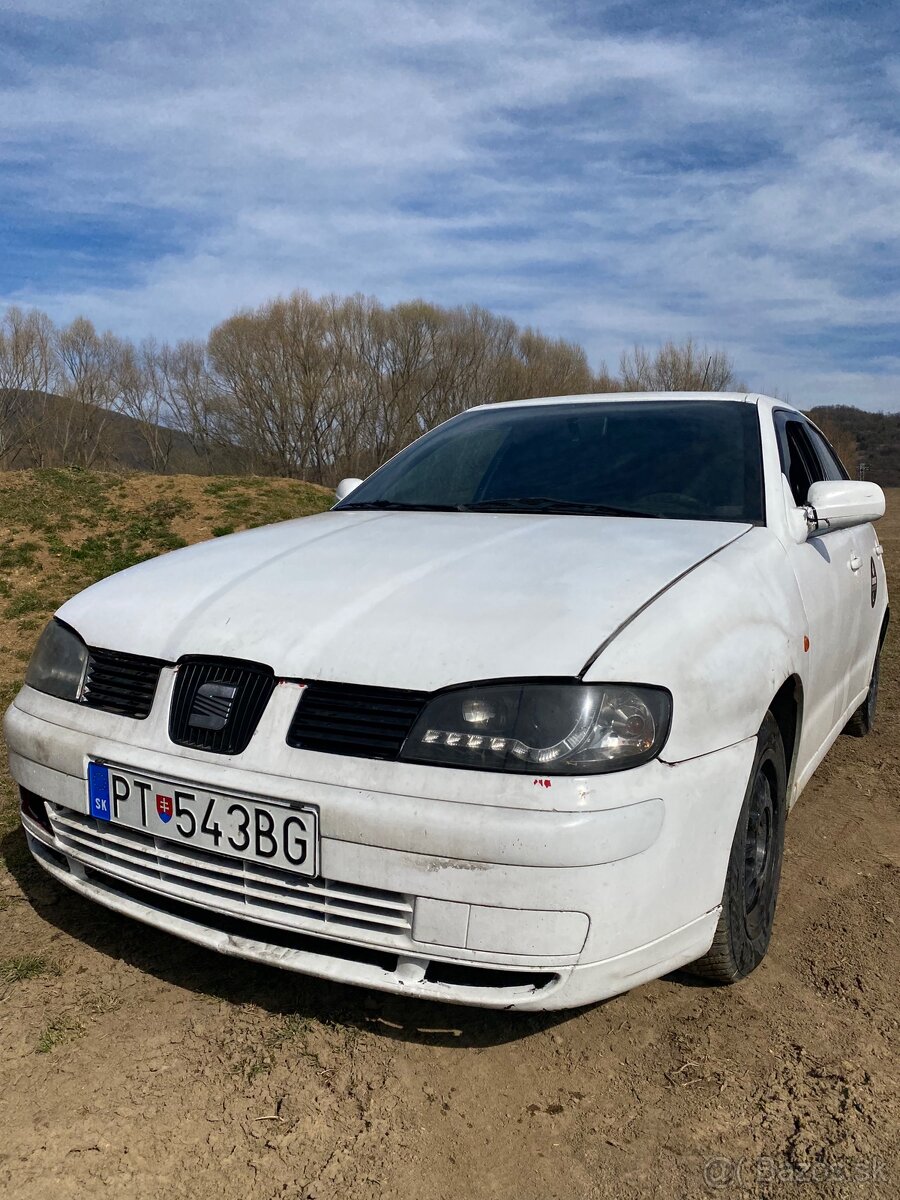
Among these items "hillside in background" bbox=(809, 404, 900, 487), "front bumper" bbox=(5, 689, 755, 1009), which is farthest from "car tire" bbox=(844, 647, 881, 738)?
"hillside in background" bbox=(809, 404, 900, 487)

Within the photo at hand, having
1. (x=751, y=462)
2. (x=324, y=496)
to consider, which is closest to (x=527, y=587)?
(x=751, y=462)

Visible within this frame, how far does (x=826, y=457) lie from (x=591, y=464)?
1567 mm

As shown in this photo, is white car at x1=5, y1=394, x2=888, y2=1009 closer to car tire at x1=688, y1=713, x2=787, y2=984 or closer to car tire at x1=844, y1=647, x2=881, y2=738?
car tire at x1=688, y1=713, x2=787, y2=984

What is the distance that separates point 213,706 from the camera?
2.01 meters

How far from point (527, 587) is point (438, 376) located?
43.6 meters

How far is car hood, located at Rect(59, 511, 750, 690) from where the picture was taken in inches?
74.3

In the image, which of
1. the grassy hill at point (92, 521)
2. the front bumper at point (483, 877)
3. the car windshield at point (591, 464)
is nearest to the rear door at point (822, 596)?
the car windshield at point (591, 464)

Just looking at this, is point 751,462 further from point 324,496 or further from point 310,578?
point 324,496

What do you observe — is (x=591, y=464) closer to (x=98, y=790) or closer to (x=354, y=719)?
(x=354, y=719)

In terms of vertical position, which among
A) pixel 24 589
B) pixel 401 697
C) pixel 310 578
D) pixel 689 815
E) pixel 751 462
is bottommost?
pixel 24 589

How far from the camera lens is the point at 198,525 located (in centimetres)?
1080

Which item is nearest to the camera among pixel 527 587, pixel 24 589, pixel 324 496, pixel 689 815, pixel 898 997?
pixel 689 815

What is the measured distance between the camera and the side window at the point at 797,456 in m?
3.07

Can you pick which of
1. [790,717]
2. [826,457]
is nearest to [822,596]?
[790,717]
